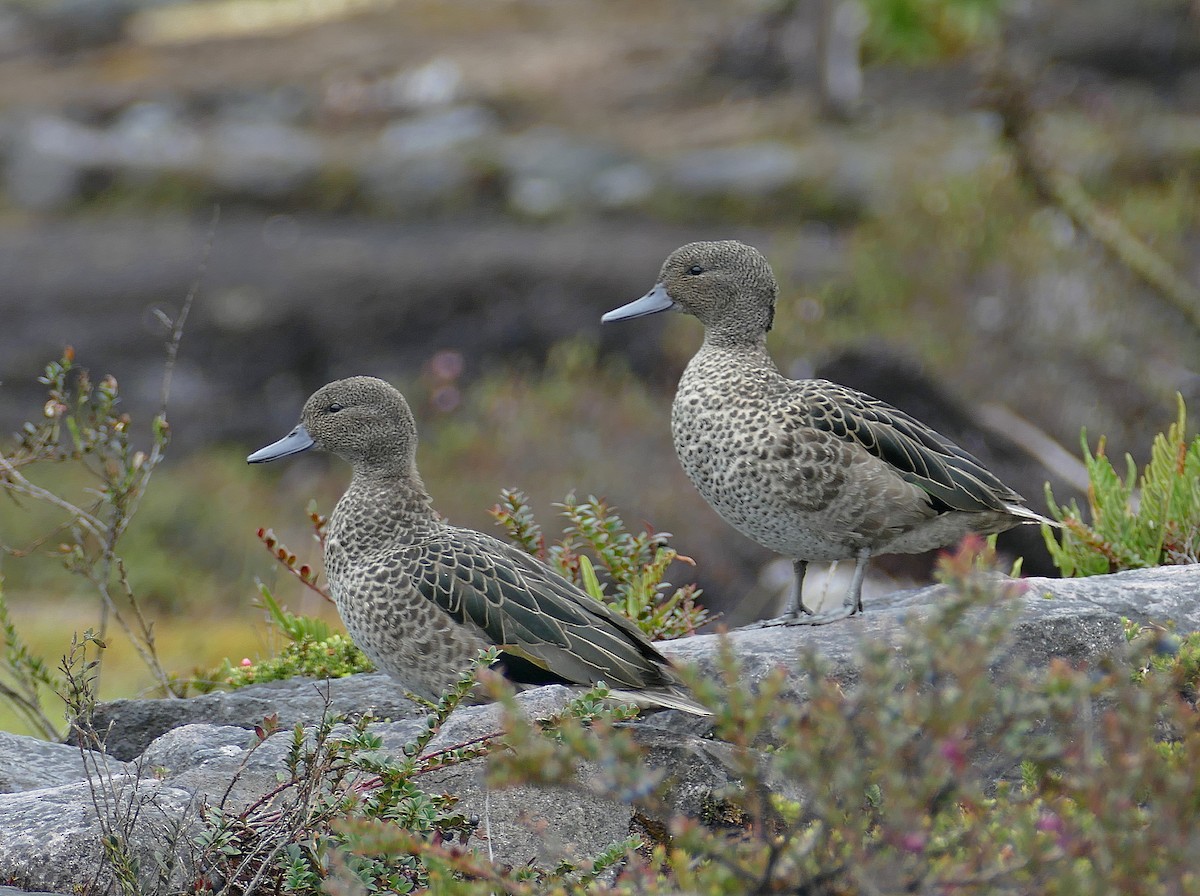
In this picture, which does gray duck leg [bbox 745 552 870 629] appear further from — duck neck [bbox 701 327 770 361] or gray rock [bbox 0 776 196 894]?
gray rock [bbox 0 776 196 894]

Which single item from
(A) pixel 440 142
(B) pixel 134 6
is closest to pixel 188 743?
(A) pixel 440 142

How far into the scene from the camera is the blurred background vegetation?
12055 millimetres

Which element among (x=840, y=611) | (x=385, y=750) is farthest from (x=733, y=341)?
(x=385, y=750)

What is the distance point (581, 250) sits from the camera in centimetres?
1602

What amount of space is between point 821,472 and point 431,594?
1.25 metres

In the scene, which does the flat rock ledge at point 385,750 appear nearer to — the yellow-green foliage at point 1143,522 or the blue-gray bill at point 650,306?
the yellow-green foliage at point 1143,522

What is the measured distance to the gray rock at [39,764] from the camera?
429cm

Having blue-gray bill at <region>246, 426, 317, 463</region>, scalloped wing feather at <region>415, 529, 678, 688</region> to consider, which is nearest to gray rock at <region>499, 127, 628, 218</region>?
blue-gray bill at <region>246, 426, 317, 463</region>

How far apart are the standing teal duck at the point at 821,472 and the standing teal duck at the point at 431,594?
0.67 m

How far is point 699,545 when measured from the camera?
10.9 metres

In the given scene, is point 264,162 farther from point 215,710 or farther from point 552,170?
point 215,710

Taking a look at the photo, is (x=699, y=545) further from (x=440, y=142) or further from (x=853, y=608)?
(x=440, y=142)

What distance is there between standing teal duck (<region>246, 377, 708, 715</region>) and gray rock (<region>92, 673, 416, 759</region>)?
41cm

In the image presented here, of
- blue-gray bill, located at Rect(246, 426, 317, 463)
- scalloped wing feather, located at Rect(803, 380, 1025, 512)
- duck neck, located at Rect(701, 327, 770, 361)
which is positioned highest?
duck neck, located at Rect(701, 327, 770, 361)
